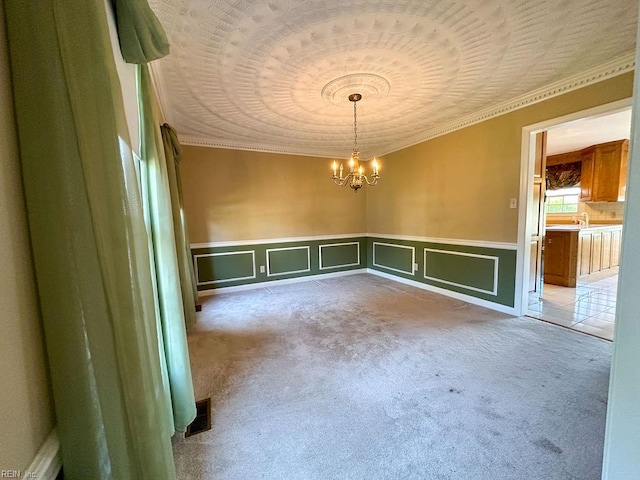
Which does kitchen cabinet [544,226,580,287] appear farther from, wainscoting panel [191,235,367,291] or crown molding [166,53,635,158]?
wainscoting panel [191,235,367,291]

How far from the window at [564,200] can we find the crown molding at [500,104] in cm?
416

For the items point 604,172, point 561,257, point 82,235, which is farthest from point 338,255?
point 604,172

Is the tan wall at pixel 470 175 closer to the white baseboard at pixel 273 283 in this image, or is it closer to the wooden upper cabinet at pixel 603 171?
the white baseboard at pixel 273 283

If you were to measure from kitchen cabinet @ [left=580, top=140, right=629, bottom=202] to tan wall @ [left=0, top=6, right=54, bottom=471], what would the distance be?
7386mm

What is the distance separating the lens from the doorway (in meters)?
2.88

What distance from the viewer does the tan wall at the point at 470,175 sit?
267cm

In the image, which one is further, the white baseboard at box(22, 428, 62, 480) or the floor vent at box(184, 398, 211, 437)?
the floor vent at box(184, 398, 211, 437)

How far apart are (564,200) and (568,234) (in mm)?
2529

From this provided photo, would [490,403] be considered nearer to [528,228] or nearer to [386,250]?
[528,228]

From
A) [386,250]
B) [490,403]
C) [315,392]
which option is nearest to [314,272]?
[386,250]

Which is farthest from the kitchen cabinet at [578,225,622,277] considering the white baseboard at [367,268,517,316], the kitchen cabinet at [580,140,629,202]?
the white baseboard at [367,268,517,316]

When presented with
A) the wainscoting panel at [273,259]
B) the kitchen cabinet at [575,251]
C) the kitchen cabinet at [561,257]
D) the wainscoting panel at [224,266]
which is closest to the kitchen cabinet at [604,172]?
the kitchen cabinet at [575,251]

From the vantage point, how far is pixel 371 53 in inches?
78.9

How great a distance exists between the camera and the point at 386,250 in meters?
5.00
